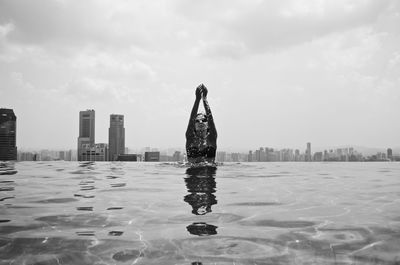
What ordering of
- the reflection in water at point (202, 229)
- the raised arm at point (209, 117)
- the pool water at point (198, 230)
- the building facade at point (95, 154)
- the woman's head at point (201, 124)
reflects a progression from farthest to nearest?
the building facade at point (95, 154) → the woman's head at point (201, 124) → the raised arm at point (209, 117) → the reflection in water at point (202, 229) → the pool water at point (198, 230)

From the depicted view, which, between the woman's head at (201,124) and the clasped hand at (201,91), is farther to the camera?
the woman's head at (201,124)

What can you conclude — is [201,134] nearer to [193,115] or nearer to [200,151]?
[200,151]

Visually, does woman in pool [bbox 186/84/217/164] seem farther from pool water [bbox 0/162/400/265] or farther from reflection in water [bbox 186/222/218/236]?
reflection in water [bbox 186/222/218/236]

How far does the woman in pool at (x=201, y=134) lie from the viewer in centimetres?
1975

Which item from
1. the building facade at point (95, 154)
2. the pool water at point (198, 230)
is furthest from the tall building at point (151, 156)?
the pool water at point (198, 230)

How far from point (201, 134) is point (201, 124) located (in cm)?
70

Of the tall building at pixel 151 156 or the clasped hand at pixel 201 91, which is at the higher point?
the clasped hand at pixel 201 91

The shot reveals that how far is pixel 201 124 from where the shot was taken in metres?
20.0

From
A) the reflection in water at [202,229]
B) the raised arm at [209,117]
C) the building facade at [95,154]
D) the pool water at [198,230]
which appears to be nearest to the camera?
the pool water at [198,230]

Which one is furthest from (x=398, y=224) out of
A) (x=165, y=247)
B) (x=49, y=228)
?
(x=49, y=228)

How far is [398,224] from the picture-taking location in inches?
194

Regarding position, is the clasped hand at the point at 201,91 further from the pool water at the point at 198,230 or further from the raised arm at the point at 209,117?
the pool water at the point at 198,230

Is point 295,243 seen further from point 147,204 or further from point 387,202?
point 387,202

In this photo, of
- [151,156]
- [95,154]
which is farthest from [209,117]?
[95,154]
